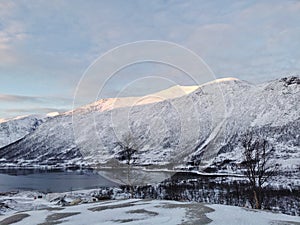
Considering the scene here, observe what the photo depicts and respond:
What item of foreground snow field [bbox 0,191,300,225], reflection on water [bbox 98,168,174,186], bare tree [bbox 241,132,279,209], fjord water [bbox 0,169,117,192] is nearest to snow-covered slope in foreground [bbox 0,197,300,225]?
foreground snow field [bbox 0,191,300,225]

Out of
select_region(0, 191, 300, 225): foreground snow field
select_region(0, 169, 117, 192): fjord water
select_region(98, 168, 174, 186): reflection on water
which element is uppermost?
select_region(98, 168, 174, 186): reflection on water

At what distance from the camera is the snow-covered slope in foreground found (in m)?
11.2

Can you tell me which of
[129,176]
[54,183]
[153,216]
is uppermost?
[129,176]

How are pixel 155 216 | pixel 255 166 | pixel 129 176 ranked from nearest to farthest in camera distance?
pixel 155 216
pixel 255 166
pixel 129 176

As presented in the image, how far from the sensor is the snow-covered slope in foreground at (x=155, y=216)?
1116 centimetres

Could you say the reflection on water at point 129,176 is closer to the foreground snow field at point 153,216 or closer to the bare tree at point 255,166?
Result: the bare tree at point 255,166

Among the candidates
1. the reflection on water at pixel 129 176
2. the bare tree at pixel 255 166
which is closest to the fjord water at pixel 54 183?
the reflection on water at pixel 129 176

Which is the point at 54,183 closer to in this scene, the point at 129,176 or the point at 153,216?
the point at 129,176

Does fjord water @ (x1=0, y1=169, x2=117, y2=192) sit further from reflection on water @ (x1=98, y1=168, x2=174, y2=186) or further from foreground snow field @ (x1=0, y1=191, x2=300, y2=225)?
foreground snow field @ (x1=0, y1=191, x2=300, y2=225)

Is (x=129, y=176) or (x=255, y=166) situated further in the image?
(x=129, y=176)

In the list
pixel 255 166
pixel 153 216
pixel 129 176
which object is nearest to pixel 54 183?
pixel 129 176

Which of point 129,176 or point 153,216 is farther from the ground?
point 129,176

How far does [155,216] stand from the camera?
1205cm

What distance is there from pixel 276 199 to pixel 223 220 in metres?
65.9
